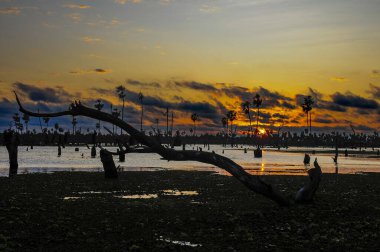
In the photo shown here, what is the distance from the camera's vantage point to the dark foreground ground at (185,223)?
1366 centimetres

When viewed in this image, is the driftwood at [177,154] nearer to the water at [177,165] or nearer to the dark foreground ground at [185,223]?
the dark foreground ground at [185,223]

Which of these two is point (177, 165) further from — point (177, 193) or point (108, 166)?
point (177, 193)

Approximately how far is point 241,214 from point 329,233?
417 centimetres

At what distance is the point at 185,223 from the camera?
17.0 meters

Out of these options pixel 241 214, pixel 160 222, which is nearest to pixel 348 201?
pixel 241 214

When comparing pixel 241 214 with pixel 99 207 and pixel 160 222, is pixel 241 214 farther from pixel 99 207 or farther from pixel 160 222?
pixel 99 207

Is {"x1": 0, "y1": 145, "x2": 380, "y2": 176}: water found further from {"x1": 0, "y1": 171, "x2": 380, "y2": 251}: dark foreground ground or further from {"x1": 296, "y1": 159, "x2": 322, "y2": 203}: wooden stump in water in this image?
{"x1": 296, "y1": 159, "x2": 322, "y2": 203}: wooden stump in water

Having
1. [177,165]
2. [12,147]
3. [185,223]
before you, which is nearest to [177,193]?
[185,223]

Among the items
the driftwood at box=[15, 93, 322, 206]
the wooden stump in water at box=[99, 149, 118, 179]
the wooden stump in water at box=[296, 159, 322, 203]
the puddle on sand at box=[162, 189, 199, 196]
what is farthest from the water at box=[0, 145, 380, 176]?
the driftwood at box=[15, 93, 322, 206]

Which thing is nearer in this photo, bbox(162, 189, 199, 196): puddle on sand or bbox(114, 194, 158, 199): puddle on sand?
bbox(114, 194, 158, 199): puddle on sand

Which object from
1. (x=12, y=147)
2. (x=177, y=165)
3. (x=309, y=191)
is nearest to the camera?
(x=309, y=191)

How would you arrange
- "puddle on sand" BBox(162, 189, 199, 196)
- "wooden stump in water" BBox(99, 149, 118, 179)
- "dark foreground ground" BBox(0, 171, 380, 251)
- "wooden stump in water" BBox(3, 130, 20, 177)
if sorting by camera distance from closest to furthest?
"dark foreground ground" BBox(0, 171, 380, 251) < "puddle on sand" BBox(162, 189, 199, 196) < "wooden stump in water" BBox(99, 149, 118, 179) < "wooden stump in water" BBox(3, 130, 20, 177)

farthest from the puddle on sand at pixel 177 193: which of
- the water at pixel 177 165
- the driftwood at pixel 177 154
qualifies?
the water at pixel 177 165

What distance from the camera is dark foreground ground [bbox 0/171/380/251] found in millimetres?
13664
